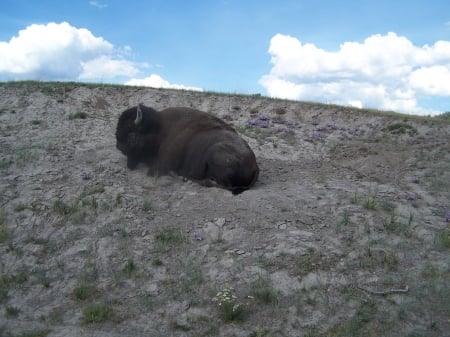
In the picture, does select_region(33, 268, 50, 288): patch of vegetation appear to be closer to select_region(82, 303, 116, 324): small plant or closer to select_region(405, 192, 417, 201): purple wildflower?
select_region(82, 303, 116, 324): small plant

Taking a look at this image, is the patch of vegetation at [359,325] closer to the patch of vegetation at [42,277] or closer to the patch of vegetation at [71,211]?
the patch of vegetation at [42,277]

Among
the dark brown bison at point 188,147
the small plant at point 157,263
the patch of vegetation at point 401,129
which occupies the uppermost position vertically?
the patch of vegetation at point 401,129

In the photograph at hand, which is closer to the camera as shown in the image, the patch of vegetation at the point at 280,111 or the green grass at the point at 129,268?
the green grass at the point at 129,268

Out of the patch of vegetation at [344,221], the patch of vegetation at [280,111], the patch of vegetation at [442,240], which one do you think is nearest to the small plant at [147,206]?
the patch of vegetation at [344,221]

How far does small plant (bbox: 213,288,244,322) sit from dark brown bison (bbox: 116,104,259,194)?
3.11 meters

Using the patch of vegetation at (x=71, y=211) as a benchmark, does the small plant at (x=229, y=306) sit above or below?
below

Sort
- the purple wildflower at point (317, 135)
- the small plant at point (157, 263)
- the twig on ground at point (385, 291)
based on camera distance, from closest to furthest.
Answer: the twig on ground at point (385, 291) < the small plant at point (157, 263) < the purple wildflower at point (317, 135)

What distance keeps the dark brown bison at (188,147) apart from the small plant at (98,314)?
3807 millimetres

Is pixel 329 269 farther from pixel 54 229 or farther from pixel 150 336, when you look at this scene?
pixel 54 229

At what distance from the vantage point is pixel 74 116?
42.9 ft

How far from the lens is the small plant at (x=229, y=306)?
6.00 metres

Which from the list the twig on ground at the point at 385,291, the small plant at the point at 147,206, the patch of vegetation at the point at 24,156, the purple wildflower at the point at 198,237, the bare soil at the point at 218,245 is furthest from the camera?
the patch of vegetation at the point at 24,156

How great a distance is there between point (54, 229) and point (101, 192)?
4.14 feet

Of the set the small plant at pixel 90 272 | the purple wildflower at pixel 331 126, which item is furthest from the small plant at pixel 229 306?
the purple wildflower at pixel 331 126
